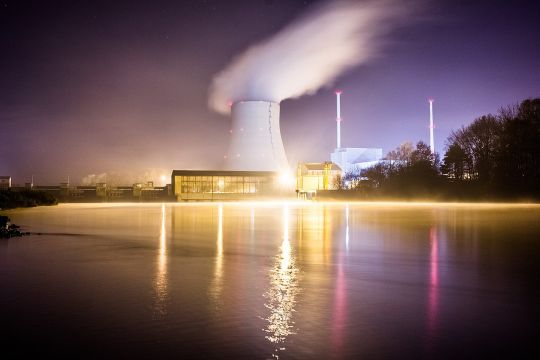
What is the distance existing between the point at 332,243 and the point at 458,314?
15.9ft

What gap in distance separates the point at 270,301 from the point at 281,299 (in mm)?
110

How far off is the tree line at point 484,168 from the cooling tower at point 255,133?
8.21 meters

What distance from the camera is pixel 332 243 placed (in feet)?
26.9

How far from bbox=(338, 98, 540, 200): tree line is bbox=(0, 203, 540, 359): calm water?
86.0 ft

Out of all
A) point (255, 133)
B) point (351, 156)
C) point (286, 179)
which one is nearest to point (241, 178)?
point (286, 179)

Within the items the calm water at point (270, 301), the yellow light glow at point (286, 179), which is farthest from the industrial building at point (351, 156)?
the calm water at point (270, 301)

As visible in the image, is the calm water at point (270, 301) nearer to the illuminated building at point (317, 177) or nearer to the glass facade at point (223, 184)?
the illuminated building at point (317, 177)

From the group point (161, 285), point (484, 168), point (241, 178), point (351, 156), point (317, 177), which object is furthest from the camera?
point (351, 156)

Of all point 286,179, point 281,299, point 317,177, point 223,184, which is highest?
point 317,177

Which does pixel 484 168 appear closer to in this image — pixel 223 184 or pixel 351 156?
pixel 223 184

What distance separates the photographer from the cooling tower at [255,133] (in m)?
41.6

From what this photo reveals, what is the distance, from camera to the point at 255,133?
137 feet

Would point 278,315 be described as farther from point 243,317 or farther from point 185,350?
point 185,350

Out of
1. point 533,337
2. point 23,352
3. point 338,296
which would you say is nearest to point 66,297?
point 23,352
